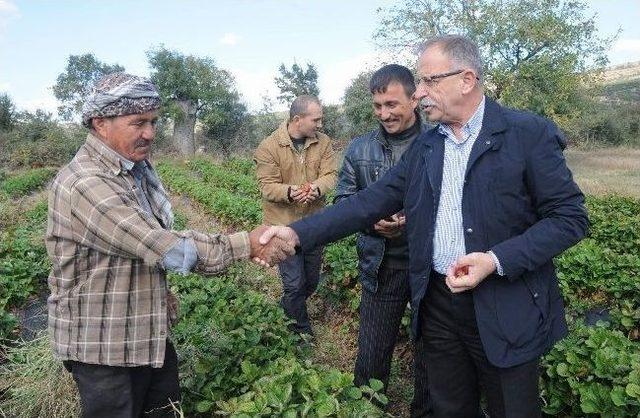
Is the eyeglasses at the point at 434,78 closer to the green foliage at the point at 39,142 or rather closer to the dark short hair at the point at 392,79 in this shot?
the dark short hair at the point at 392,79

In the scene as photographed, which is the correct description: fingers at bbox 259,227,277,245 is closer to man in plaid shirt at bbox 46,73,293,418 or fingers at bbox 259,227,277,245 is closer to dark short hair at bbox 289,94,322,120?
Result: man in plaid shirt at bbox 46,73,293,418

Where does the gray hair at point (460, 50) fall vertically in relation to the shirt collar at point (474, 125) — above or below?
above

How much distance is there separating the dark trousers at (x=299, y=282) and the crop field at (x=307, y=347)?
9.7 inches

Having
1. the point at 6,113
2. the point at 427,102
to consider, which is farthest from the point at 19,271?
the point at 6,113

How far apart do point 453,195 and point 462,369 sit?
0.92 metres

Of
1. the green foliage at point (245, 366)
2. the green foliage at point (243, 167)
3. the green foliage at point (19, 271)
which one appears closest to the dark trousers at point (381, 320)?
the green foliage at point (245, 366)

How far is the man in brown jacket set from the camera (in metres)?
4.65

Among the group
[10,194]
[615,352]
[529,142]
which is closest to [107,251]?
[529,142]

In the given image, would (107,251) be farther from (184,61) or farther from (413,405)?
(184,61)

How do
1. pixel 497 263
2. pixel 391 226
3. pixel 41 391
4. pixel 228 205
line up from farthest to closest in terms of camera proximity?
1. pixel 228 205
2. pixel 41 391
3. pixel 391 226
4. pixel 497 263

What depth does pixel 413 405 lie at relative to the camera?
356cm

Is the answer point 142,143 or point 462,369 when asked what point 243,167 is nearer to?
point 142,143

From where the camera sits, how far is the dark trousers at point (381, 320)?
3.39m

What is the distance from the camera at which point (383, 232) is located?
328 centimetres
